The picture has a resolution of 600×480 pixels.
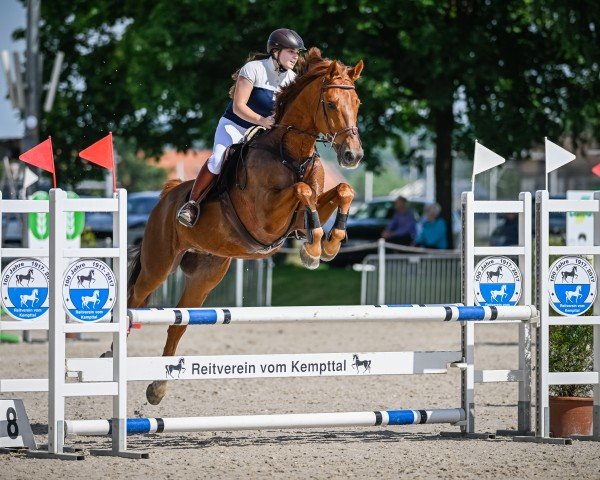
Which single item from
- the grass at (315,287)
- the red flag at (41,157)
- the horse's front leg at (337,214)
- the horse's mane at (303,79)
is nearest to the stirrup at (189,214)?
the horse's mane at (303,79)

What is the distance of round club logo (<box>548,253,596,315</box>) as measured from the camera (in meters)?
6.72

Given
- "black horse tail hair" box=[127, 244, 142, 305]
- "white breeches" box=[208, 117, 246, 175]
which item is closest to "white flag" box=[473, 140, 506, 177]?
"white breeches" box=[208, 117, 246, 175]

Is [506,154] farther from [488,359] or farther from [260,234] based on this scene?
[260,234]

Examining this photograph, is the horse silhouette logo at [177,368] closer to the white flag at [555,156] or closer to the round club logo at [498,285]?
the round club logo at [498,285]

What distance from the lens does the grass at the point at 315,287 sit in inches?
695

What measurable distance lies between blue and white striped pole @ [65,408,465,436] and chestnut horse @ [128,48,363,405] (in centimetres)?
99

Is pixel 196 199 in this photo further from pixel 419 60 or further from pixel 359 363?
pixel 419 60

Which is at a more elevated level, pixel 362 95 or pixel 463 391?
pixel 362 95

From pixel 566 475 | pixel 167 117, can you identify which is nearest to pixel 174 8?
pixel 167 117

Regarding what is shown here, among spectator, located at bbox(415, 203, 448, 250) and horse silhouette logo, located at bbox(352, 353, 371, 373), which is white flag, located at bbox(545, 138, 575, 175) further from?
spectator, located at bbox(415, 203, 448, 250)

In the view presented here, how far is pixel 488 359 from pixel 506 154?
719 cm

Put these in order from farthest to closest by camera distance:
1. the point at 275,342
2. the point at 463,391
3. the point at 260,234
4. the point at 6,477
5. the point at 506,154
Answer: the point at 506,154 → the point at 275,342 → the point at 260,234 → the point at 463,391 → the point at 6,477

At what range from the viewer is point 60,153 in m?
21.5

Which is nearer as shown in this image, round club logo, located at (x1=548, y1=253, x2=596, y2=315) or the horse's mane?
round club logo, located at (x1=548, y1=253, x2=596, y2=315)
